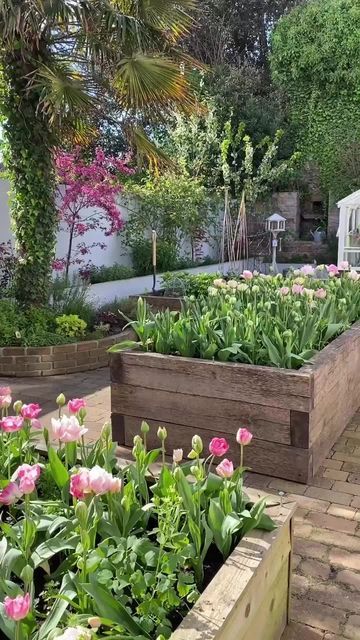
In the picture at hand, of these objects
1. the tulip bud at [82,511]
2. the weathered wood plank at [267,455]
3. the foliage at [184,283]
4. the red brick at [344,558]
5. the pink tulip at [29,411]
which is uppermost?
the foliage at [184,283]

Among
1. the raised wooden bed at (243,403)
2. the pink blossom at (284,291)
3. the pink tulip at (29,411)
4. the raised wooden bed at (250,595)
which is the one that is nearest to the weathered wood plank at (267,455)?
the raised wooden bed at (243,403)

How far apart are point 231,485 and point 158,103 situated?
436 centimetres

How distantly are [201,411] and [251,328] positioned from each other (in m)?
0.53

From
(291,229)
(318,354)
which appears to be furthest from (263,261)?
(318,354)

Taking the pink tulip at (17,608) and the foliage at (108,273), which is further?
the foliage at (108,273)

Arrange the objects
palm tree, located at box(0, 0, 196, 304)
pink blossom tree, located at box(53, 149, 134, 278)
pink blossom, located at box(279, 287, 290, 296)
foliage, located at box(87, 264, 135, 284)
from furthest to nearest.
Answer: foliage, located at box(87, 264, 135, 284), pink blossom tree, located at box(53, 149, 134, 278), palm tree, located at box(0, 0, 196, 304), pink blossom, located at box(279, 287, 290, 296)

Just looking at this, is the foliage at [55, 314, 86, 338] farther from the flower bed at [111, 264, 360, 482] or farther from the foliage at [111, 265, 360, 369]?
the flower bed at [111, 264, 360, 482]

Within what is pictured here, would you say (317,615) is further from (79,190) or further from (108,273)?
(108,273)

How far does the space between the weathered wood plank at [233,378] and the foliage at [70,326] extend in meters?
2.48

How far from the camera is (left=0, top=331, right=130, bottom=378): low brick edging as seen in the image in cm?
498

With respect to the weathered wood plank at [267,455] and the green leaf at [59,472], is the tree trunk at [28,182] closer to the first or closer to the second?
the weathered wood plank at [267,455]

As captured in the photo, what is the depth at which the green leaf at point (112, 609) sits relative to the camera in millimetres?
1113

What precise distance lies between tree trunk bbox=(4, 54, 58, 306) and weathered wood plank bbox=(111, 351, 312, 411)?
265 cm

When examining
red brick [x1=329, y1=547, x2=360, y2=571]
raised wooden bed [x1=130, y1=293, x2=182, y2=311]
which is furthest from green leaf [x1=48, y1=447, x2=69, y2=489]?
raised wooden bed [x1=130, y1=293, x2=182, y2=311]
